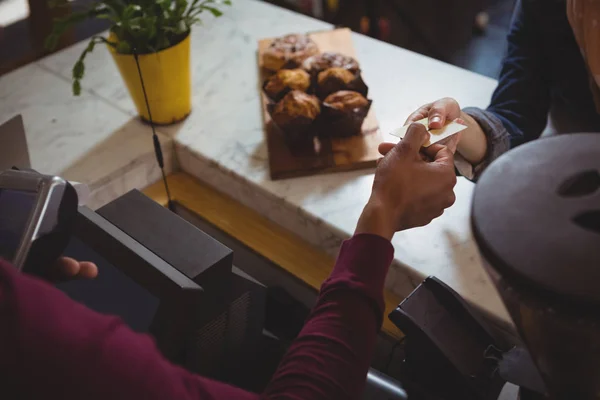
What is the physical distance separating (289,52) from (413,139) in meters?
0.78

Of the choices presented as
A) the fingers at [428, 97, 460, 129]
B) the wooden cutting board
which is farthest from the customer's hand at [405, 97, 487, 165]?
the wooden cutting board

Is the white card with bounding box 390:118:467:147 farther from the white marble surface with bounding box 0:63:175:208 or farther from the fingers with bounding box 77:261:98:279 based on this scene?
the white marble surface with bounding box 0:63:175:208

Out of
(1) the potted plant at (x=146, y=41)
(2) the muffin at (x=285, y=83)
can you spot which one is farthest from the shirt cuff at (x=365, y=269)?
(1) the potted plant at (x=146, y=41)

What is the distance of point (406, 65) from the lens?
1622 mm

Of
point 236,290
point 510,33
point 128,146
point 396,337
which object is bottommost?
point 396,337

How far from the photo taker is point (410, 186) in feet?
2.75

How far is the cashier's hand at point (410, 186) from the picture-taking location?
2.66 feet

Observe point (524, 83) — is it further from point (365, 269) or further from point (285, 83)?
point (365, 269)

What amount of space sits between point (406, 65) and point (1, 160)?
101 cm

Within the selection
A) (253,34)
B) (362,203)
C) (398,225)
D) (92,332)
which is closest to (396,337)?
(362,203)

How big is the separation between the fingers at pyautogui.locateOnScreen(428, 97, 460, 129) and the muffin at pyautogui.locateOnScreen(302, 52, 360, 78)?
377mm

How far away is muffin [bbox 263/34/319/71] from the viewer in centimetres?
154

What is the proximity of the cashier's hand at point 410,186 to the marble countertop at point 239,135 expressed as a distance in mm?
300

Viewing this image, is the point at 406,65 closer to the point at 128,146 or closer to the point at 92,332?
the point at 128,146
